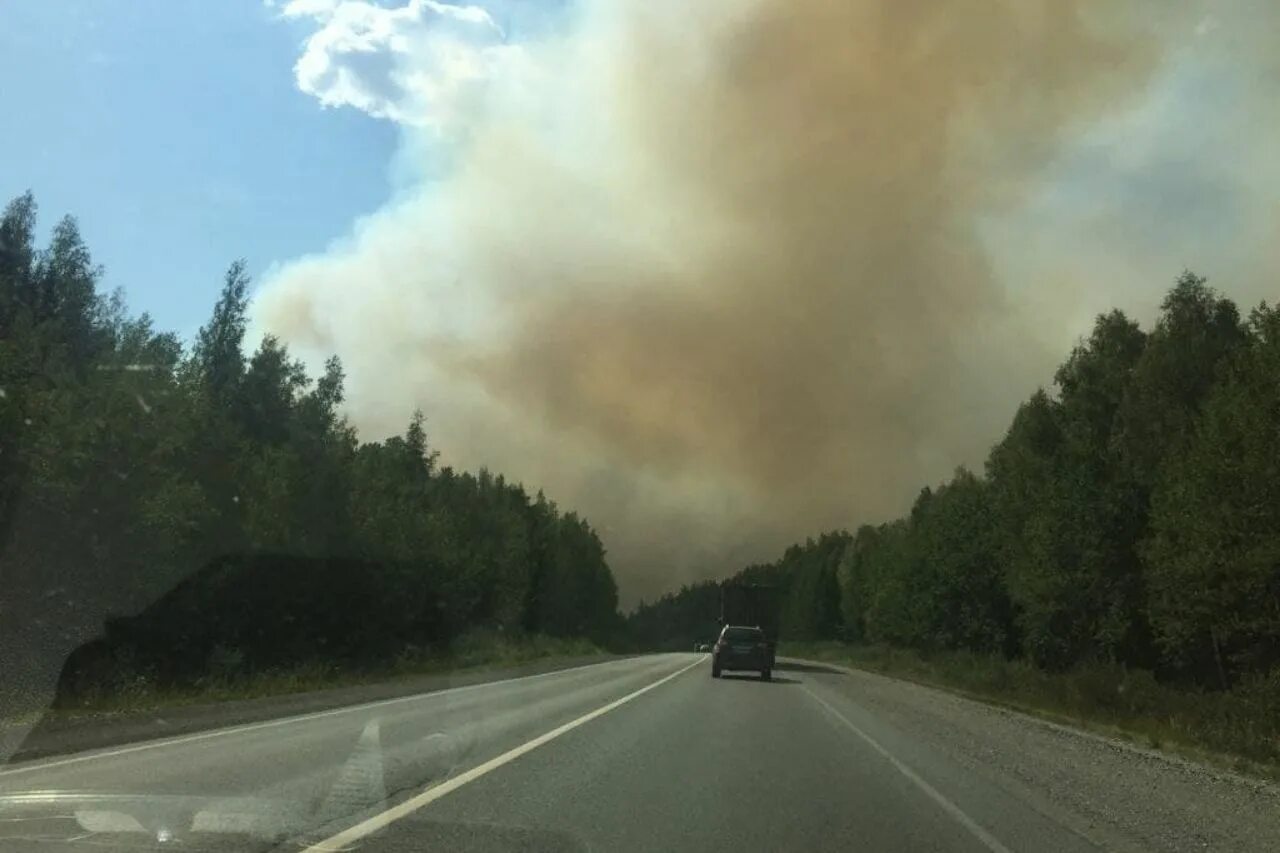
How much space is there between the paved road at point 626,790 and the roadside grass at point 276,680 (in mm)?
5386

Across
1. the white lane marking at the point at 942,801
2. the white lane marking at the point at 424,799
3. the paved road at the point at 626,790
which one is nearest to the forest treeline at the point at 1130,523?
the paved road at the point at 626,790

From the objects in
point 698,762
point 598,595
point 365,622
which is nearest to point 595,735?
point 698,762

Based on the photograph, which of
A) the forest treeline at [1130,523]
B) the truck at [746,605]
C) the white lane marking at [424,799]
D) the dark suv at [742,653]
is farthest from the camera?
the truck at [746,605]

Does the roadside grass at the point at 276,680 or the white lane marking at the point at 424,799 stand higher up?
the roadside grass at the point at 276,680

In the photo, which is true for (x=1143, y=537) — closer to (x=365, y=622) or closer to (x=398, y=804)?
(x=365, y=622)

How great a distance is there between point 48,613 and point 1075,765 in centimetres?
2383

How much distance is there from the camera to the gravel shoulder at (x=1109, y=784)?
1060 centimetres

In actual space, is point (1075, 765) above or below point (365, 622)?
below

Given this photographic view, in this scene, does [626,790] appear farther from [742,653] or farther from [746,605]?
[746,605]

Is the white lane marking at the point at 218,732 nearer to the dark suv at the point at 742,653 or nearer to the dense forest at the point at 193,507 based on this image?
the dense forest at the point at 193,507

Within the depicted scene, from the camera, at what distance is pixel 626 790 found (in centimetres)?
1202

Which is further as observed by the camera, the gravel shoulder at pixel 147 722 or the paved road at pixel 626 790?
the gravel shoulder at pixel 147 722

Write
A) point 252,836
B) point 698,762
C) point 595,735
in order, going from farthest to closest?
point 595,735 → point 698,762 → point 252,836

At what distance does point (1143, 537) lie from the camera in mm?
48906
